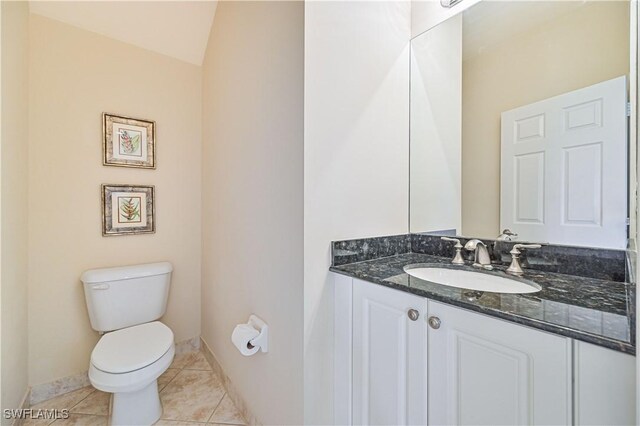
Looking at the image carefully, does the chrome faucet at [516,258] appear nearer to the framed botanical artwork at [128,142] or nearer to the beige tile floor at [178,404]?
the beige tile floor at [178,404]

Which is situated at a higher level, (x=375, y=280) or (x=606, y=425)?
(x=375, y=280)

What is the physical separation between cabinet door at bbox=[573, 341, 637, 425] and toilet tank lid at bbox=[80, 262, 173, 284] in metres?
1.99

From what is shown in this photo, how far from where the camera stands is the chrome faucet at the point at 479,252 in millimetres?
1173

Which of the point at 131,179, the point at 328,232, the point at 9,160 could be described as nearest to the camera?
the point at 328,232

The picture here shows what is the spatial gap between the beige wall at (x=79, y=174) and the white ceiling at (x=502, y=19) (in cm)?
192

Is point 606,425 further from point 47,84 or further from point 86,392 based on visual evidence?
point 47,84

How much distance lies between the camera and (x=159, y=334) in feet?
5.01

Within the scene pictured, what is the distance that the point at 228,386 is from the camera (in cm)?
164

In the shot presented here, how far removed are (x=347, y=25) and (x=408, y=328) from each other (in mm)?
1220

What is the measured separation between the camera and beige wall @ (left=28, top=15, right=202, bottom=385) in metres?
1.55

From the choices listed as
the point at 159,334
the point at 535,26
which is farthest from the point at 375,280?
the point at 159,334

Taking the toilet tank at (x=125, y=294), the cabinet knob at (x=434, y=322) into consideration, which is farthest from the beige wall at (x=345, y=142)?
the toilet tank at (x=125, y=294)

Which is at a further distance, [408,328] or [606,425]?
[408,328]

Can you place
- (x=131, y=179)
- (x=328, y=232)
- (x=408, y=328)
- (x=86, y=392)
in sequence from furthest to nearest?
(x=131, y=179), (x=86, y=392), (x=328, y=232), (x=408, y=328)
